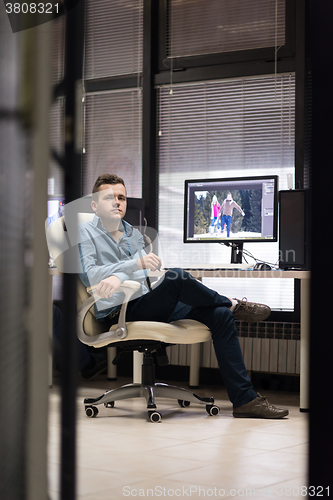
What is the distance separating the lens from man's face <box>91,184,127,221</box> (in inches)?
108

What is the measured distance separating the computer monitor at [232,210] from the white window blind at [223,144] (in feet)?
1.43

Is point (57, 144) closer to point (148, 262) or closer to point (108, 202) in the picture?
point (148, 262)

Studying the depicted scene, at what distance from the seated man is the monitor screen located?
1.47ft

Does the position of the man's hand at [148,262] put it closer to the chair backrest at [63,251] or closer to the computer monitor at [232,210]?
the computer monitor at [232,210]

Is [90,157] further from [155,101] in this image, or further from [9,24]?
[9,24]

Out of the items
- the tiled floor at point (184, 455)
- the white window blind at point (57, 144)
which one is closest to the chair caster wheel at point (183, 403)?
the tiled floor at point (184, 455)

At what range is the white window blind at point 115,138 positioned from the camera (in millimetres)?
3797

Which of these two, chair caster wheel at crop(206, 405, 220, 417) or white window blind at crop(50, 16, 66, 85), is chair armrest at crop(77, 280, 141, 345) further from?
white window blind at crop(50, 16, 66, 85)

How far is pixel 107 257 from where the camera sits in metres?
2.63

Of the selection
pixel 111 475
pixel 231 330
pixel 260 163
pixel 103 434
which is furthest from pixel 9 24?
pixel 260 163

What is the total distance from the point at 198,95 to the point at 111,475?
2.67 meters

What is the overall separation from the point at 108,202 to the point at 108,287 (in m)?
0.55

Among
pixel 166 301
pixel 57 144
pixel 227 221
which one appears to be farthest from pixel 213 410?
pixel 57 144

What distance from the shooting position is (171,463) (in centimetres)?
174
